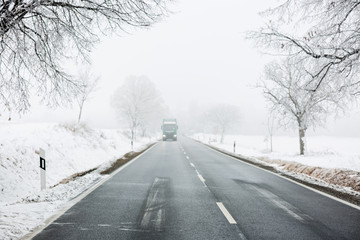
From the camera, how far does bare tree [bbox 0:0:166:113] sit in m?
5.59

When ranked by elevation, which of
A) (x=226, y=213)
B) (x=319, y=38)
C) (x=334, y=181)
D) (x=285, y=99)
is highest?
(x=319, y=38)

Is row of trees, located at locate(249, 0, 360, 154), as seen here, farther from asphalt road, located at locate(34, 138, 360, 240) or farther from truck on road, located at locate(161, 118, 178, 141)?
truck on road, located at locate(161, 118, 178, 141)

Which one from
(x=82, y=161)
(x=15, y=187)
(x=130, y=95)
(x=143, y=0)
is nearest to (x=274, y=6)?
(x=143, y=0)

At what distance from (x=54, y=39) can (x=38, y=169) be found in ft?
20.9

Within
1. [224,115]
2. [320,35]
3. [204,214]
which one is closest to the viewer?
[204,214]

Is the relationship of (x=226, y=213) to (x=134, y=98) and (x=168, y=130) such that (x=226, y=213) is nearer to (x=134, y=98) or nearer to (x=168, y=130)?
(x=134, y=98)

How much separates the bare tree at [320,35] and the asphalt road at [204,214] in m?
3.85

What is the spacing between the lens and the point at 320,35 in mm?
7129

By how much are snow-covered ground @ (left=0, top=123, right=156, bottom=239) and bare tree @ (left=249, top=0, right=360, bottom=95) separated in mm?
7584

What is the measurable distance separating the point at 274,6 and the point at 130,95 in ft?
130

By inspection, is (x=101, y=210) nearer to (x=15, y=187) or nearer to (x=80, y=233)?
(x=80, y=233)

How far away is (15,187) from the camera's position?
8.59 m

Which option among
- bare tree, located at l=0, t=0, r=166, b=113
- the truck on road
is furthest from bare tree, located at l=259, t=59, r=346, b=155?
the truck on road

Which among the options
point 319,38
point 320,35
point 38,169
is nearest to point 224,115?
point 38,169
